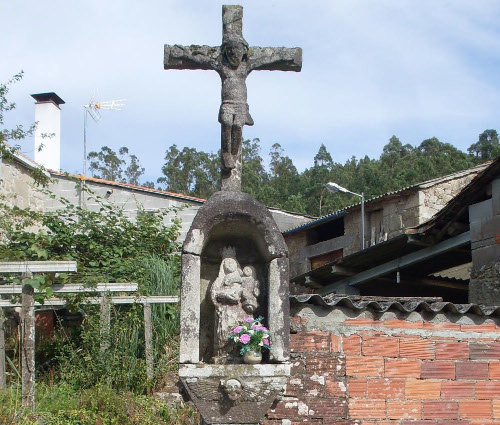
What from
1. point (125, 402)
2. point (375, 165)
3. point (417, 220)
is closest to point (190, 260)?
point (125, 402)

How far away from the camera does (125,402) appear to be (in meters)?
9.32

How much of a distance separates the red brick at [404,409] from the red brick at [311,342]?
898 mm

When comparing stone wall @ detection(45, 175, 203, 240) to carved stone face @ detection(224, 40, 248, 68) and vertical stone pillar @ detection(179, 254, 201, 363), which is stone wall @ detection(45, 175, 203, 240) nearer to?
carved stone face @ detection(224, 40, 248, 68)

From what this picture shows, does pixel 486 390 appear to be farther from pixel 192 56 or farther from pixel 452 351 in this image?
pixel 192 56

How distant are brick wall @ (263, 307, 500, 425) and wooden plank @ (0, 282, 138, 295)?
2.95m

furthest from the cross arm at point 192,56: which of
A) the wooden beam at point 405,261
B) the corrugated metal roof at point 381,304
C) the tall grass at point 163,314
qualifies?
the wooden beam at point 405,261

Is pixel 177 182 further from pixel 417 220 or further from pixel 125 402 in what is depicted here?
pixel 125 402

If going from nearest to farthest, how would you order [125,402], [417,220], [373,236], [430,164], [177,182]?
[125,402]
[417,220]
[373,236]
[430,164]
[177,182]

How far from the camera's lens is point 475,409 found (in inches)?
330

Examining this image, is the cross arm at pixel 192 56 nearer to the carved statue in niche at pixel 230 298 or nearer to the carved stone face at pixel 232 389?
the carved statue in niche at pixel 230 298

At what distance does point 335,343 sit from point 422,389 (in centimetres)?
107

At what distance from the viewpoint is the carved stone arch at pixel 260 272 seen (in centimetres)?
642

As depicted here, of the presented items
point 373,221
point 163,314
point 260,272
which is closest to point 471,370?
point 260,272

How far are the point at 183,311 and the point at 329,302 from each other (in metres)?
2.13
